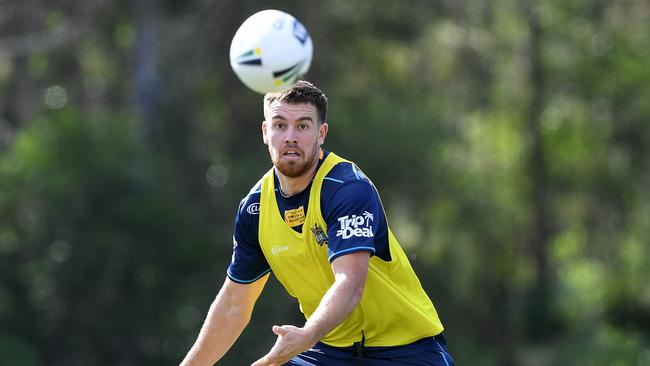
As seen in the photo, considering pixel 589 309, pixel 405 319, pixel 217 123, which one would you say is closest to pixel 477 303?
pixel 589 309

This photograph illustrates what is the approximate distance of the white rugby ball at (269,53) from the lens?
8281mm

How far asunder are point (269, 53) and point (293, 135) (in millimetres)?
2587

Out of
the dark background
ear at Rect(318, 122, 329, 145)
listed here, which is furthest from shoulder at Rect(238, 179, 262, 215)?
the dark background

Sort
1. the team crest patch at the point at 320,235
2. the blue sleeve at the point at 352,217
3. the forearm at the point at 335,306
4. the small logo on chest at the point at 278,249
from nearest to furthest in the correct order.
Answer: the forearm at the point at 335,306, the blue sleeve at the point at 352,217, the team crest patch at the point at 320,235, the small logo on chest at the point at 278,249

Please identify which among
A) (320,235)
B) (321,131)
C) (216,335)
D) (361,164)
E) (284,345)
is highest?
(321,131)

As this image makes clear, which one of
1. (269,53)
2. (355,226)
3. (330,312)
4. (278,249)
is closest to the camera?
(330,312)

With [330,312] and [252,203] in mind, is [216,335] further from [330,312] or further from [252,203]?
[330,312]

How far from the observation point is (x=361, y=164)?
25.6 meters

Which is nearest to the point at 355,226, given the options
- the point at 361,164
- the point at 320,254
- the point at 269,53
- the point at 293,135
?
the point at 320,254

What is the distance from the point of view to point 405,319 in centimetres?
613

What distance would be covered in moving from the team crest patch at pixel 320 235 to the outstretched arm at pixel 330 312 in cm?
26

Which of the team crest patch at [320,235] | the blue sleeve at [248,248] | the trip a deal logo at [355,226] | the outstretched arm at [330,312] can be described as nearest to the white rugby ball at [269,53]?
the blue sleeve at [248,248]

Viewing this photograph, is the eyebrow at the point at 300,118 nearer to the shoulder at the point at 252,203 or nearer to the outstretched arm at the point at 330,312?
the shoulder at the point at 252,203

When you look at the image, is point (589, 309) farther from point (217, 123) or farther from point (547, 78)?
point (217, 123)
